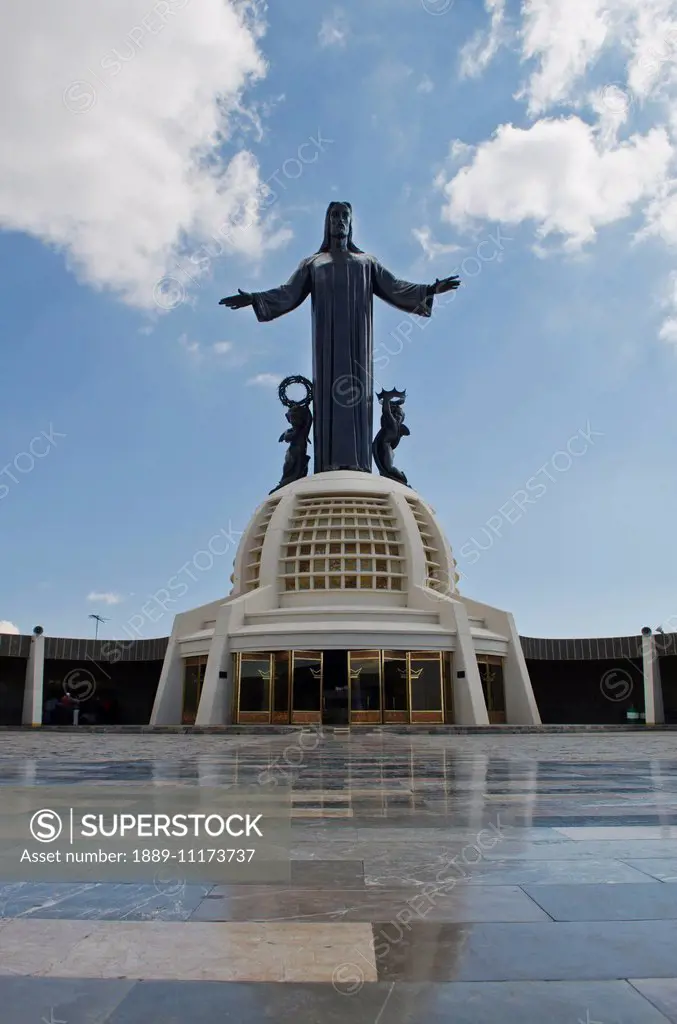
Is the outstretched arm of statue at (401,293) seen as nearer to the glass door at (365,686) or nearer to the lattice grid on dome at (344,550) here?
the lattice grid on dome at (344,550)

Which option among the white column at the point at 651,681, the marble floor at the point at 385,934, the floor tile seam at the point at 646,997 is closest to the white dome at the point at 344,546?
the white column at the point at 651,681

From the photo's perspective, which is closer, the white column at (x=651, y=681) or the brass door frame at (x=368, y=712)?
the brass door frame at (x=368, y=712)

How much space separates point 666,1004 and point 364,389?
156 ft

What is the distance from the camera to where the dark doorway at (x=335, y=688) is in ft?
111

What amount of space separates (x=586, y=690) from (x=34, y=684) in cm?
3077

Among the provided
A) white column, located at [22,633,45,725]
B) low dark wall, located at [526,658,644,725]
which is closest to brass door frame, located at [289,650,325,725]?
white column, located at [22,633,45,725]

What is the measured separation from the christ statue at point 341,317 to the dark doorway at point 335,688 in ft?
50.8

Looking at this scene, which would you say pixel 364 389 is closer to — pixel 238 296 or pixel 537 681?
pixel 238 296

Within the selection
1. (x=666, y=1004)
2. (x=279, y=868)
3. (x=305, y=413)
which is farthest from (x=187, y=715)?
(x=666, y=1004)

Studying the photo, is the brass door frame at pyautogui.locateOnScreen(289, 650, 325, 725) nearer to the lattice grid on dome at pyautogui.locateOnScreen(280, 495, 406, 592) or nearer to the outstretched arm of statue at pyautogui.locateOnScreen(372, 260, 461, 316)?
the lattice grid on dome at pyautogui.locateOnScreen(280, 495, 406, 592)

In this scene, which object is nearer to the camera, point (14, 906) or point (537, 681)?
point (14, 906)

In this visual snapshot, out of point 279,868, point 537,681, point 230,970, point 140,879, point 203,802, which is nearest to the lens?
point 230,970

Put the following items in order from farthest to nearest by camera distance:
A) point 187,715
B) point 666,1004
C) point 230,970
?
point 187,715 → point 230,970 → point 666,1004

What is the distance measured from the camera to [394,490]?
143 ft
